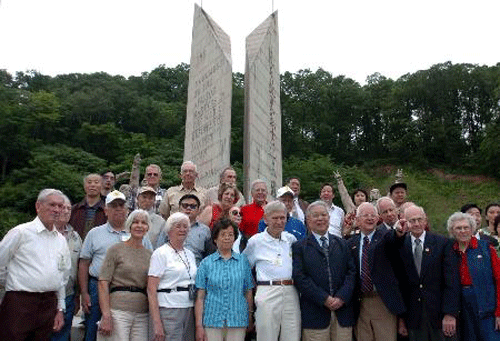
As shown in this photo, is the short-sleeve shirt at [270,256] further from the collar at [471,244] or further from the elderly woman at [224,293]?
the collar at [471,244]

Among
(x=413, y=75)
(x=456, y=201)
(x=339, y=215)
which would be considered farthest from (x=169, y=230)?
(x=413, y=75)

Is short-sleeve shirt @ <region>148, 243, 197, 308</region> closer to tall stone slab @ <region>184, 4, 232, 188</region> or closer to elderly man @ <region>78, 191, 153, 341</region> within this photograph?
elderly man @ <region>78, 191, 153, 341</region>

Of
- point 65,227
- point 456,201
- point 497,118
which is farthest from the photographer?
point 497,118

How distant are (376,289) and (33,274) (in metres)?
2.43

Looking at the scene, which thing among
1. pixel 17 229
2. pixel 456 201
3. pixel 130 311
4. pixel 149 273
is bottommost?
pixel 130 311

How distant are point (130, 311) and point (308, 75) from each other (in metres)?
37.1

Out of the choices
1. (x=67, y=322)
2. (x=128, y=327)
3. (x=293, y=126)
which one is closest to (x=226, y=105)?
(x=67, y=322)

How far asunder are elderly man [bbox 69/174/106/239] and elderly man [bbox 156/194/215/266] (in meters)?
0.92

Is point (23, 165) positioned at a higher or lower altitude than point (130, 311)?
higher

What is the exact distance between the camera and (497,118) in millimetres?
34344

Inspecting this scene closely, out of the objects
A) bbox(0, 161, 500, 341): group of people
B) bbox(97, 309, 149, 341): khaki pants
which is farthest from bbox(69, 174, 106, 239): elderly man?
bbox(97, 309, 149, 341): khaki pants

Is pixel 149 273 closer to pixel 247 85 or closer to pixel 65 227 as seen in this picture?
pixel 65 227

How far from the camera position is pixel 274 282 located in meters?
3.95

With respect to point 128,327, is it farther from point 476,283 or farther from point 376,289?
point 476,283
